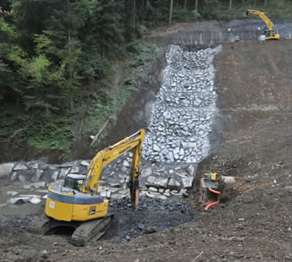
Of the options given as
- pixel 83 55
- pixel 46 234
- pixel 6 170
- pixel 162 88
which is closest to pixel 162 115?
pixel 162 88

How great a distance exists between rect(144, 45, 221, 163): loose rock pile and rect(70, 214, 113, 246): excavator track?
528 cm

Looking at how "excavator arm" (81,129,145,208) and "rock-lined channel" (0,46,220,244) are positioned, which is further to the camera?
"rock-lined channel" (0,46,220,244)

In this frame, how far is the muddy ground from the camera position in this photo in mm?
6348

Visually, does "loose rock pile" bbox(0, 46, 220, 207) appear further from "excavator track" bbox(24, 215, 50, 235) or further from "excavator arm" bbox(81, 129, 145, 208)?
"excavator track" bbox(24, 215, 50, 235)

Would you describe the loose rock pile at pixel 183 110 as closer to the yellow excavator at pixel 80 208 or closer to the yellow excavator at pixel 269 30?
the yellow excavator at pixel 269 30

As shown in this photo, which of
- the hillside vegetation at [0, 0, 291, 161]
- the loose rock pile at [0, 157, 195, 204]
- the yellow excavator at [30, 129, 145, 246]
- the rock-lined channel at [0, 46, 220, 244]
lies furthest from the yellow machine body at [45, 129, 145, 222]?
the hillside vegetation at [0, 0, 291, 161]

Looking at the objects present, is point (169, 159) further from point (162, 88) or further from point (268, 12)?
point (268, 12)

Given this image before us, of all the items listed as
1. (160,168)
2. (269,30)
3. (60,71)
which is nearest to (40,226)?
(160,168)

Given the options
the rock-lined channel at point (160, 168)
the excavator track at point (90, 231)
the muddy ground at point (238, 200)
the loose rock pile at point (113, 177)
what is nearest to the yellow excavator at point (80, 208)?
the excavator track at point (90, 231)

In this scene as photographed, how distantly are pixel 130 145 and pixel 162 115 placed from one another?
666cm

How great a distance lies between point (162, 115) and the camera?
16531 mm

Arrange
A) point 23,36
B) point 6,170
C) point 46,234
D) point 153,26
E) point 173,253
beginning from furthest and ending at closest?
point 153,26 → point 23,36 → point 6,170 → point 46,234 → point 173,253

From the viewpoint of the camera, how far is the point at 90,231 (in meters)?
8.23

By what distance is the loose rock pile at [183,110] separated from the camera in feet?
47.1
